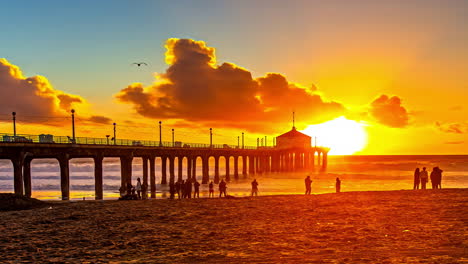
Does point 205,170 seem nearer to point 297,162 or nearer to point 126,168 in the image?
point 126,168

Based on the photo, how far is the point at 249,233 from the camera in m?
13.2

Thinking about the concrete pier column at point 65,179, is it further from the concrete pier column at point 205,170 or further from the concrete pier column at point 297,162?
the concrete pier column at point 297,162

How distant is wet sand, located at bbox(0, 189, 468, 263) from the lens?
1009cm

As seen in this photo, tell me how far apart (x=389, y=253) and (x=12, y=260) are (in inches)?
387

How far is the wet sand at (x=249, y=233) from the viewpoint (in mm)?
10094

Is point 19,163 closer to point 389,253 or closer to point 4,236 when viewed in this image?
point 4,236

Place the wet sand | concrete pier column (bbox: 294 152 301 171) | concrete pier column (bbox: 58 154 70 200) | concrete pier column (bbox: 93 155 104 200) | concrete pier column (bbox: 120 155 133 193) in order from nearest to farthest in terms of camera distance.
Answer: the wet sand, concrete pier column (bbox: 58 154 70 200), concrete pier column (bbox: 93 155 104 200), concrete pier column (bbox: 120 155 133 193), concrete pier column (bbox: 294 152 301 171)

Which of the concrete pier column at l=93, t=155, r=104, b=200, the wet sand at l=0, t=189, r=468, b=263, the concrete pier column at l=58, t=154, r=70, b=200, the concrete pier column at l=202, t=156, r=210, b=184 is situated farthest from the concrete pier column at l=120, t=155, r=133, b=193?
the wet sand at l=0, t=189, r=468, b=263

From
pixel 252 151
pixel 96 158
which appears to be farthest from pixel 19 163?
pixel 252 151

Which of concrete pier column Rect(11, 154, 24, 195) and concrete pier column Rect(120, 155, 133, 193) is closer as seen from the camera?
concrete pier column Rect(11, 154, 24, 195)

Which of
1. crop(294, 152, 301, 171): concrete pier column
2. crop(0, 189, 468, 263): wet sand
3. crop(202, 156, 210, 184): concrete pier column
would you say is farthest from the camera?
crop(294, 152, 301, 171): concrete pier column

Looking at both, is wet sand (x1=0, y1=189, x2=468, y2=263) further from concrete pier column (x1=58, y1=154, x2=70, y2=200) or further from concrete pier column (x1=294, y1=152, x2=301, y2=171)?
concrete pier column (x1=294, y1=152, x2=301, y2=171)

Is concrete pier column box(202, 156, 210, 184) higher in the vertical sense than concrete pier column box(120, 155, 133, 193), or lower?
lower

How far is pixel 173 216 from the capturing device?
17297mm
